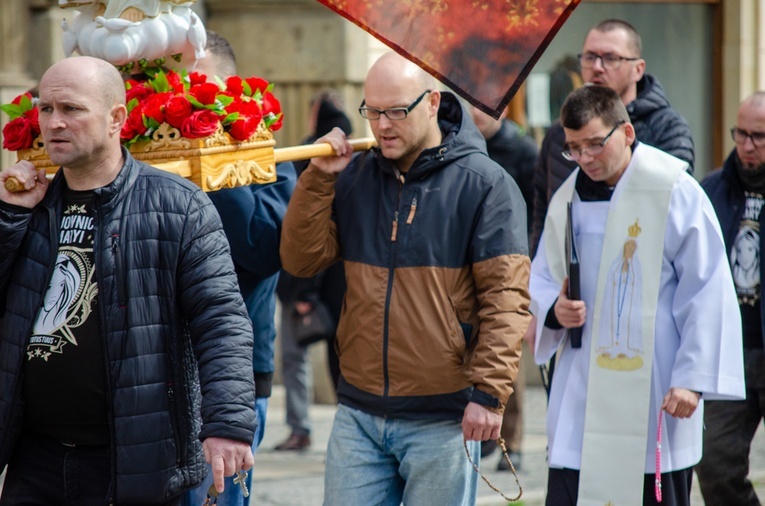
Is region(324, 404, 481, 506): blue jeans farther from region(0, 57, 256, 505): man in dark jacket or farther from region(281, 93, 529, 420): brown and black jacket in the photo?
region(0, 57, 256, 505): man in dark jacket

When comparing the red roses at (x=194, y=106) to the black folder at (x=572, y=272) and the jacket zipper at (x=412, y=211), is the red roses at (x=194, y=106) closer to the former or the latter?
the jacket zipper at (x=412, y=211)

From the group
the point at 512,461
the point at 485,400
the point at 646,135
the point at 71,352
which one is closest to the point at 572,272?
the point at 485,400

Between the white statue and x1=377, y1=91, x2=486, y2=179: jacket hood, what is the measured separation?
77 centimetres

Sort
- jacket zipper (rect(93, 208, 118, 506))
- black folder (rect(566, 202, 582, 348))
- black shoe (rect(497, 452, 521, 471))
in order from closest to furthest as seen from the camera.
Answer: jacket zipper (rect(93, 208, 118, 506)) < black folder (rect(566, 202, 582, 348)) < black shoe (rect(497, 452, 521, 471))

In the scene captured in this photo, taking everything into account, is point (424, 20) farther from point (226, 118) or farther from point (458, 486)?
point (458, 486)

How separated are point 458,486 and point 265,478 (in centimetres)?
324

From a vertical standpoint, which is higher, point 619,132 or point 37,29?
point 37,29

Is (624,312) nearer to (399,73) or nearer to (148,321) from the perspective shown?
(399,73)

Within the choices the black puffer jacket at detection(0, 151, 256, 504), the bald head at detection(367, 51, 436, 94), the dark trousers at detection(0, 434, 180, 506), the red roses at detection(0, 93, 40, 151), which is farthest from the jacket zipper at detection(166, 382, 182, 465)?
the bald head at detection(367, 51, 436, 94)

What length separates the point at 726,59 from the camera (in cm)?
1184

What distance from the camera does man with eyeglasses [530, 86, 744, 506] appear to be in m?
5.02

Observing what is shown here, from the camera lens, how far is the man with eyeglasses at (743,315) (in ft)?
19.4

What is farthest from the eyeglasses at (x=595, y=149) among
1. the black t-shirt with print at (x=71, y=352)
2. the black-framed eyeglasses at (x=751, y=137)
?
the black t-shirt with print at (x=71, y=352)

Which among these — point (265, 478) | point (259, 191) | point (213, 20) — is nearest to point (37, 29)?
point (213, 20)
